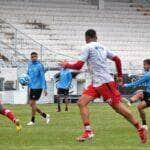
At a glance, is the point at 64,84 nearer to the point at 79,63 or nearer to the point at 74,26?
the point at 74,26

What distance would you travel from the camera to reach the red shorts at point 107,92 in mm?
12781

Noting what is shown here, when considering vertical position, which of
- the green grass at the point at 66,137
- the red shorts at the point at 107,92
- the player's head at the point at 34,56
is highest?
the player's head at the point at 34,56

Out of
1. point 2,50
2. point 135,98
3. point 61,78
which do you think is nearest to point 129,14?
point 2,50

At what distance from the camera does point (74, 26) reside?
43.2 meters

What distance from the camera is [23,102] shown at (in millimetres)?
33531

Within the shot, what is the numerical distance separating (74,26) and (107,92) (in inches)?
1198

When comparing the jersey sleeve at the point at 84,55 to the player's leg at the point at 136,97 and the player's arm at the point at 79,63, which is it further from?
the player's leg at the point at 136,97

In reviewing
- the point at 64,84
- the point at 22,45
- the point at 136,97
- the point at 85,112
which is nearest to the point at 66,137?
the point at 85,112

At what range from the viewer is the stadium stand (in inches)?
1598

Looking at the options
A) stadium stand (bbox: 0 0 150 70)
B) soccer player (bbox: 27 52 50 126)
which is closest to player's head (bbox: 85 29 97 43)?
soccer player (bbox: 27 52 50 126)

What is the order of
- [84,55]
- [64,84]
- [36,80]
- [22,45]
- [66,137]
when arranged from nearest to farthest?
[84,55], [66,137], [36,80], [64,84], [22,45]

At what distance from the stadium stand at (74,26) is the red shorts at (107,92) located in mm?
25454

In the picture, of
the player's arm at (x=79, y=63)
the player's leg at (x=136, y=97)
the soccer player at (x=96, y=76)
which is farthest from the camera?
the player's leg at (x=136, y=97)

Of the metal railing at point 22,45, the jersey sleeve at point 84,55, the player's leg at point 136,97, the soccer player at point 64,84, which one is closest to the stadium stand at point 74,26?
the metal railing at point 22,45
